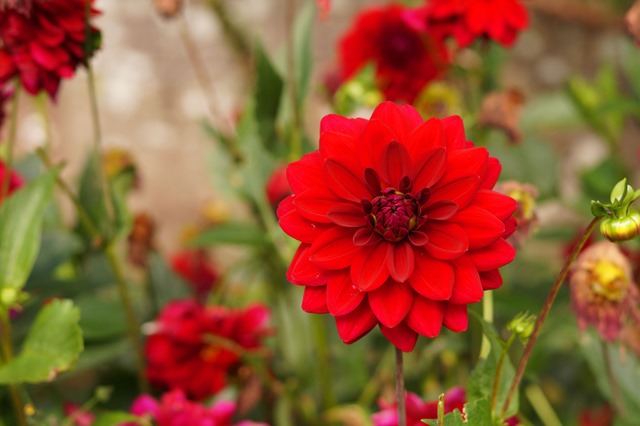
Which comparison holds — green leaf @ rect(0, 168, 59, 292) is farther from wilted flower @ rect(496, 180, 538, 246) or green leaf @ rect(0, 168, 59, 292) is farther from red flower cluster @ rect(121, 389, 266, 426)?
wilted flower @ rect(496, 180, 538, 246)

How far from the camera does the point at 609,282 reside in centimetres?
45

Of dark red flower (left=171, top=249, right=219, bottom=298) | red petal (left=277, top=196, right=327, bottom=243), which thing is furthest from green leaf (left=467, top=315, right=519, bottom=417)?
dark red flower (left=171, top=249, right=219, bottom=298)

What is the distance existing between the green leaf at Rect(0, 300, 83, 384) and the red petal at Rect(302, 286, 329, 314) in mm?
149

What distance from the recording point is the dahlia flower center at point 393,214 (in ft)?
1.10

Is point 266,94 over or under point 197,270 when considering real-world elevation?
over

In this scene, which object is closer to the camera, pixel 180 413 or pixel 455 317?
pixel 455 317

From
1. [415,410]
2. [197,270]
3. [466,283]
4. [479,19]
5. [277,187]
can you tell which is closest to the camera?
[466,283]

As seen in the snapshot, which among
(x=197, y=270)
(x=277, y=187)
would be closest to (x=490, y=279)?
(x=277, y=187)

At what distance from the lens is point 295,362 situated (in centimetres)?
73

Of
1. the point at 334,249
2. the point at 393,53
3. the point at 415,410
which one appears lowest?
the point at 415,410

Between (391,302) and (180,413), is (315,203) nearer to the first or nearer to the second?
(391,302)

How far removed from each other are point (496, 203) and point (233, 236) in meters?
0.35

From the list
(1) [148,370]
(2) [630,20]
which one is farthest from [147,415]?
(2) [630,20]

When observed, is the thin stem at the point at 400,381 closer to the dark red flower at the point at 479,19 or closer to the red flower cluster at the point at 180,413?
the red flower cluster at the point at 180,413
